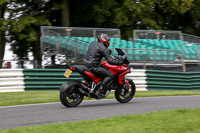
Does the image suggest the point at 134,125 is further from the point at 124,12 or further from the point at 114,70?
the point at 124,12

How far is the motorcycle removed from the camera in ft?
26.7

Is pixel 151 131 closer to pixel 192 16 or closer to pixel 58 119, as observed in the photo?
pixel 58 119

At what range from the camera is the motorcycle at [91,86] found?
26.7 feet

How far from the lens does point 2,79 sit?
1327 centimetres

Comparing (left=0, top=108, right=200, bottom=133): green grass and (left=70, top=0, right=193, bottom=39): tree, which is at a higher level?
(left=70, top=0, right=193, bottom=39): tree

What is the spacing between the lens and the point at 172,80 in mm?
15523

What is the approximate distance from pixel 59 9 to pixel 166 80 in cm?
872

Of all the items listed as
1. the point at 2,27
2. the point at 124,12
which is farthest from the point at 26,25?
the point at 124,12

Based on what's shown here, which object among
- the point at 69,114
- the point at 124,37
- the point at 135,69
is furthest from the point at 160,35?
the point at 69,114

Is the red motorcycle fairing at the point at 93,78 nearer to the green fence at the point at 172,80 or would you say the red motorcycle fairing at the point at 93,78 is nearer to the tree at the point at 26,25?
the green fence at the point at 172,80

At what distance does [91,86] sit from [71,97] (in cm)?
60

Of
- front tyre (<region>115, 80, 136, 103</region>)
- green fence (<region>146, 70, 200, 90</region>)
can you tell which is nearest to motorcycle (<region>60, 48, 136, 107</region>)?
front tyre (<region>115, 80, 136, 103</region>)

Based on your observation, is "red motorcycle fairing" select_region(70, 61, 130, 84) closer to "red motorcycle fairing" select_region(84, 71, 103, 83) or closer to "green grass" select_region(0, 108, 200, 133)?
"red motorcycle fairing" select_region(84, 71, 103, 83)

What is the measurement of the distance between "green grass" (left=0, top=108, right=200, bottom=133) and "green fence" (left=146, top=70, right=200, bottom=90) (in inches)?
347
